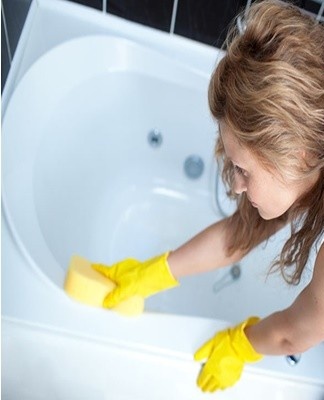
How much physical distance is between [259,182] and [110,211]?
815mm

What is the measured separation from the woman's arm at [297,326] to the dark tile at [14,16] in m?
0.76

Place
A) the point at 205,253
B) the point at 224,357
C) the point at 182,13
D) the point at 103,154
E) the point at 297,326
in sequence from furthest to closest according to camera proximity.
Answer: the point at 103,154
the point at 182,13
the point at 205,253
the point at 224,357
the point at 297,326

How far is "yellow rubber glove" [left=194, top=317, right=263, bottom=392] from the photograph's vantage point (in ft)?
3.56

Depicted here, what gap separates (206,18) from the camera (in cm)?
141

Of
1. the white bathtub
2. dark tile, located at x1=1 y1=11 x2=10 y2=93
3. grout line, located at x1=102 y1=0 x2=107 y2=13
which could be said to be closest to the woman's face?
the white bathtub

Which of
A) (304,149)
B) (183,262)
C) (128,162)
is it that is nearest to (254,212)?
(183,262)

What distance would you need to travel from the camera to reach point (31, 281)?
1.09 meters

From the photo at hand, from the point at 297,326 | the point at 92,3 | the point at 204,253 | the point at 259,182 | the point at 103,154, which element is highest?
the point at 259,182

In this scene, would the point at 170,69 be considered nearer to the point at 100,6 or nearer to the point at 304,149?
the point at 100,6

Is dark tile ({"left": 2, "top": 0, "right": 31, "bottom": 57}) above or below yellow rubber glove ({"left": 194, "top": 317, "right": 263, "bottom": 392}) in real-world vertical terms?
above

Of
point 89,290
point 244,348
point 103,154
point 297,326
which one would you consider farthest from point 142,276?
point 103,154

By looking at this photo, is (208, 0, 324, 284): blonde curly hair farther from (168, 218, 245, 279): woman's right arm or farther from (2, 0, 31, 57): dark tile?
(2, 0, 31, 57): dark tile

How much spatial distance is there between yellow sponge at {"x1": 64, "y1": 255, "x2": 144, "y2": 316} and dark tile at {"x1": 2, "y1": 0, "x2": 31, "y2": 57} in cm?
49

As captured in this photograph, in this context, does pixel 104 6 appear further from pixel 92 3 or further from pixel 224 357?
pixel 224 357
